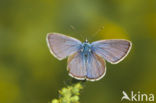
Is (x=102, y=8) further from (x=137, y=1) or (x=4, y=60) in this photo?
(x=4, y=60)

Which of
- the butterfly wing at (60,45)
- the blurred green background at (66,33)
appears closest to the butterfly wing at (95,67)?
the butterfly wing at (60,45)

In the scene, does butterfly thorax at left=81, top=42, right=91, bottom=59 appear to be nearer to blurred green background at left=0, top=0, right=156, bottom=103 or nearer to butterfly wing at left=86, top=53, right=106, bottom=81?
butterfly wing at left=86, top=53, right=106, bottom=81

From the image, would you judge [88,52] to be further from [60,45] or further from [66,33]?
[66,33]

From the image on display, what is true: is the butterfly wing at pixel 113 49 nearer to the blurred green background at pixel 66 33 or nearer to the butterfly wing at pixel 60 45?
the butterfly wing at pixel 60 45

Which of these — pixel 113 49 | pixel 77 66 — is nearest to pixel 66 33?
pixel 113 49

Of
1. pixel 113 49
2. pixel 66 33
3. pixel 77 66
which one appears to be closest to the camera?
pixel 77 66

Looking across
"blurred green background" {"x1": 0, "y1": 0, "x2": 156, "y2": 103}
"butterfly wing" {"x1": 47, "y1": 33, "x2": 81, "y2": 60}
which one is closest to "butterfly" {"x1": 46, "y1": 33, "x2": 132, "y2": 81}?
"butterfly wing" {"x1": 47, "y1": 33, "x2": 81, "y2": 60}
